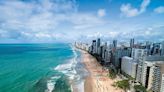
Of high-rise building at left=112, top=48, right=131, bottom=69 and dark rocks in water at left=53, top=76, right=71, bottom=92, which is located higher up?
high-rise building at left=112, top=48, right=131, bottom=69

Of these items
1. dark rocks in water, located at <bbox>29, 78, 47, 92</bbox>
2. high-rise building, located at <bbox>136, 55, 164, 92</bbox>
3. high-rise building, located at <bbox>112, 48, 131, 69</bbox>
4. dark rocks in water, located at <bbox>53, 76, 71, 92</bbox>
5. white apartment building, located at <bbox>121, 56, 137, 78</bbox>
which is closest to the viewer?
high-rise building, located at <bbox>136, 55, 164, 92</bbox>

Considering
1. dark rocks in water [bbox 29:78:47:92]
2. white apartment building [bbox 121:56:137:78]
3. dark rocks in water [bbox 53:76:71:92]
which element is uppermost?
white apartment building [bbox 121:56:137:78]

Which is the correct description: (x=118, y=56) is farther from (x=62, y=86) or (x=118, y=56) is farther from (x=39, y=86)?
(x=39, y=86)

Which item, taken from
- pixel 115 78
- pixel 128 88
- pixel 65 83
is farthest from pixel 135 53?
pixel 65 83

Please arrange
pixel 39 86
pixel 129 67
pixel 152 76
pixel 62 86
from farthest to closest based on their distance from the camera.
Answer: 1. pixel 129 67
2. pixel 62 86
3. pixel 39 86
4. pixel 152 76

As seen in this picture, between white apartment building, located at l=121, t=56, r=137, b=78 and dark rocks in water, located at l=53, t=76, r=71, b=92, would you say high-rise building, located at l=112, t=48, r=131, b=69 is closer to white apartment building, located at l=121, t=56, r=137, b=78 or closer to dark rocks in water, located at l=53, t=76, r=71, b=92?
white apartment building, located at l=121, t=56, r=137, b=78

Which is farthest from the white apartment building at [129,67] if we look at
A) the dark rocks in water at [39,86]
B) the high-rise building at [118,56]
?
the dark rocks in water at [39,86]

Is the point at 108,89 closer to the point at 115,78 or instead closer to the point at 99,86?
the point at 99,86

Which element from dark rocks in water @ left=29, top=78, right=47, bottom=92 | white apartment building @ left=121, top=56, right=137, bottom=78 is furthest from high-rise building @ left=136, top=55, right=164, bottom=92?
dark rocks in water @ left=29, top=78, right=47, bottom=92

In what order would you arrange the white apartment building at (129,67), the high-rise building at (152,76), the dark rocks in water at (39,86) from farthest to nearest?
the white apartment building at (129,67) → the dark rocks in water at (39,86) → the high-rise building at (152,76)

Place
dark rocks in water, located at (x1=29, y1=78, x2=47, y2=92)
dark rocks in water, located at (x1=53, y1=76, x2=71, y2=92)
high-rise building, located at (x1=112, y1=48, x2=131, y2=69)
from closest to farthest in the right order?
dark rocks in water, located at (x1=29, y1=78, x2=47, y2=92)
dark rocks in water, located at (x1=53, y1=76, x2=71, y2=92)
high-rise building, located at (x1=112, y1=48, x2=131, y2=69)

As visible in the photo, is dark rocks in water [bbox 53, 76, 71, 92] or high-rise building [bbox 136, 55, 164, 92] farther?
dark rocks in water [bbox 53, 76, 71, 92]

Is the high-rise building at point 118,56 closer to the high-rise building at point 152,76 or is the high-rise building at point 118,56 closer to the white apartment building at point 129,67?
the white apartment building at point 129,67

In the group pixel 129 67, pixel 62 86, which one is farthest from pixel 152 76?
pixel 62 86
